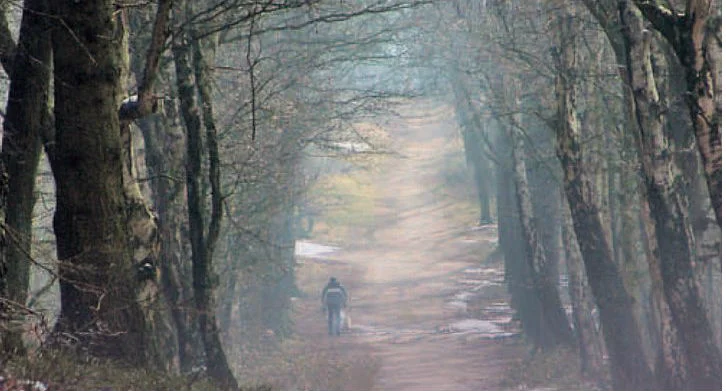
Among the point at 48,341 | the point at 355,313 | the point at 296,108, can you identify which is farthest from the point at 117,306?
the point at 355,313

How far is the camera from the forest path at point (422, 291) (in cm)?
2617

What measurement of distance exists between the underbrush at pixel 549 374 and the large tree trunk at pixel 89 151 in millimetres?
13925

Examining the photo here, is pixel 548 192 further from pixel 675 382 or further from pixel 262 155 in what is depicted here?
pixel 675 382

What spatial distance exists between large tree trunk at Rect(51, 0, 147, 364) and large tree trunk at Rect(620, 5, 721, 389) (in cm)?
820

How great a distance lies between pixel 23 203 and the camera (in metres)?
10.5

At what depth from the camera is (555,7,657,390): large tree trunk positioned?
18688 millimetres

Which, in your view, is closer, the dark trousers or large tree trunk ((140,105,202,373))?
large tree trunk ((140,105,202,373))

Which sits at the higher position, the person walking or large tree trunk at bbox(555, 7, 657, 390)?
large tree trunk at bbox(555, 7, 657, 390)

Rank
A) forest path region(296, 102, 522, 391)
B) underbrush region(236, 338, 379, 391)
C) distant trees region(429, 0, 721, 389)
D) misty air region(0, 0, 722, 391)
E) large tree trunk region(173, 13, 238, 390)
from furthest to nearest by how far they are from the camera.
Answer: forest path region(296, 102, 522, 391) < underbrush region(236, 338, 379, 391) < large tree trunk region(173, 13, 238, 390) < distant trees region(429, 0, 721, 389) < misty air region(0, 0, 722, 391)

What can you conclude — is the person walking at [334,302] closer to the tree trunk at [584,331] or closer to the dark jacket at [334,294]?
the dark jacket at [334,294]

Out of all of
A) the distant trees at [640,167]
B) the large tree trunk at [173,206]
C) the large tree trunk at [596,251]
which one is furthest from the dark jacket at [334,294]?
the large tree trunk at [173,206]

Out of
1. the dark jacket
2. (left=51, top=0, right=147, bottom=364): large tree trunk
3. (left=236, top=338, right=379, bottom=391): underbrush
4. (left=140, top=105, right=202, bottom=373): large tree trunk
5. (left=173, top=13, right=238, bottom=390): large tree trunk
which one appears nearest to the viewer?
(left=51, top=0, right=147, bottom=364): large tree trunk

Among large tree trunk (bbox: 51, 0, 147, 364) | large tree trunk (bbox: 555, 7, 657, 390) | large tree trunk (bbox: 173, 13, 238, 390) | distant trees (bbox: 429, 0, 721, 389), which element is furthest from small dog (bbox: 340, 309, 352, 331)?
large tree trunk (bbox: 51, 0, 147, 364)

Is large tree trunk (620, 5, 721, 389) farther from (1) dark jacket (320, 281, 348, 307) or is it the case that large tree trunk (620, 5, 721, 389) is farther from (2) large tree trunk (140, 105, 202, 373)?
(1) dark jacket (320, 281, 348, 307)
